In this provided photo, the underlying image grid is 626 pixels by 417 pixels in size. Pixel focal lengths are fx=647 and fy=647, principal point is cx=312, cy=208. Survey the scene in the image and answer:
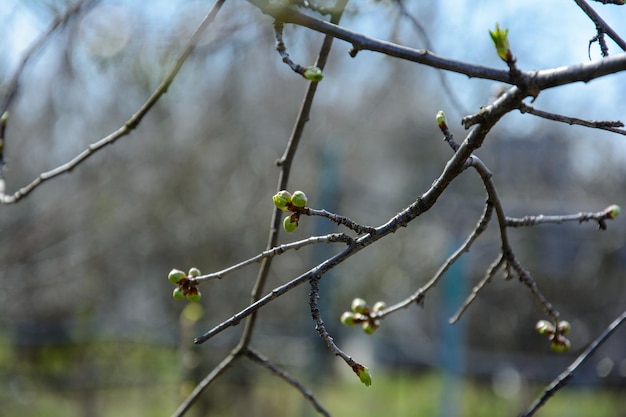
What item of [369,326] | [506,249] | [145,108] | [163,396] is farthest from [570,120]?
[163,396]

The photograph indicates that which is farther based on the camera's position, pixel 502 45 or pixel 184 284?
pixel 184 284

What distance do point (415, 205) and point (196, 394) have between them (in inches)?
22.3

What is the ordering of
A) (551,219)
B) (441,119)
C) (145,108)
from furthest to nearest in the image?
(145,108) → (551,219) → (441,119)

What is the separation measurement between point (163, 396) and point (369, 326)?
331 cm

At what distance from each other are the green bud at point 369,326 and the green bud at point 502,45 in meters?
0.58

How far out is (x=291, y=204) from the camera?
0.69 m

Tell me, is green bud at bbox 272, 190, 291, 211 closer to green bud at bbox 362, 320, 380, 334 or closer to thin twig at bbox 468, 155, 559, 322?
thin twig at bbox 468, 155, 559, 322

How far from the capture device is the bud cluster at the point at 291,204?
673mm

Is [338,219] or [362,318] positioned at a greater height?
[362,318]

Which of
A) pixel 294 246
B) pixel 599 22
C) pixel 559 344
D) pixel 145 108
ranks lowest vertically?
pixel 294 246

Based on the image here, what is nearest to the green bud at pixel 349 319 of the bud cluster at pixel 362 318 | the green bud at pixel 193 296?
the bud cluster at pixel 362 318

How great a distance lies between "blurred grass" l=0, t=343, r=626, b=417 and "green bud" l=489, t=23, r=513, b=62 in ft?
10.6

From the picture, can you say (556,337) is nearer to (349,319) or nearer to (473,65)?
(349,319)

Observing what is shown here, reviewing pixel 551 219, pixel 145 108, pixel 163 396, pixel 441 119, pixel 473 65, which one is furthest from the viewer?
pixel 163 396
